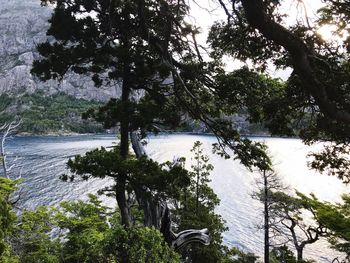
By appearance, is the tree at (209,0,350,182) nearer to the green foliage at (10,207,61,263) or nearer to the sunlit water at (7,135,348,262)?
the green foliage at (10,207,61,263)

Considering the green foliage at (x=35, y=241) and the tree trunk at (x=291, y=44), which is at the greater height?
the tree trunk at (x=291, y=44)

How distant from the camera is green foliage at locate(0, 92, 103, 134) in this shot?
149m

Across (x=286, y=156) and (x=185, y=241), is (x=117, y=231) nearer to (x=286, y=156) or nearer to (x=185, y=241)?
(x=185, y=241)

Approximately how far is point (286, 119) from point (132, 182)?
5086 millimetres

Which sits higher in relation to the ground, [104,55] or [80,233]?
[104,55]

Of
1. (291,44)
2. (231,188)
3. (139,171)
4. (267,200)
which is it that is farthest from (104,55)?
(231,188)

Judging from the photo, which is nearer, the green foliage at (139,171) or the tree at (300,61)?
the tree at (300,61)

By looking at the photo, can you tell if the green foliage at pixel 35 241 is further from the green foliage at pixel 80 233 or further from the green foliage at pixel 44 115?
the green foliage at pixel 44 115

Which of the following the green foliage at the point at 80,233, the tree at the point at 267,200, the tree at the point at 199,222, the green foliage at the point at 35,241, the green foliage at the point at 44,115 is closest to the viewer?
the green foliage at the point at 80,233

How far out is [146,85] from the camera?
11.3 m

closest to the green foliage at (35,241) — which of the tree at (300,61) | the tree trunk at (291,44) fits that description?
the tree at (300,61)

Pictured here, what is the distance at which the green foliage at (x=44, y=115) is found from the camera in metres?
149

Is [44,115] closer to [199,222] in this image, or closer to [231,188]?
[231,188]

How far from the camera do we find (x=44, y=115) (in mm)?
169375
